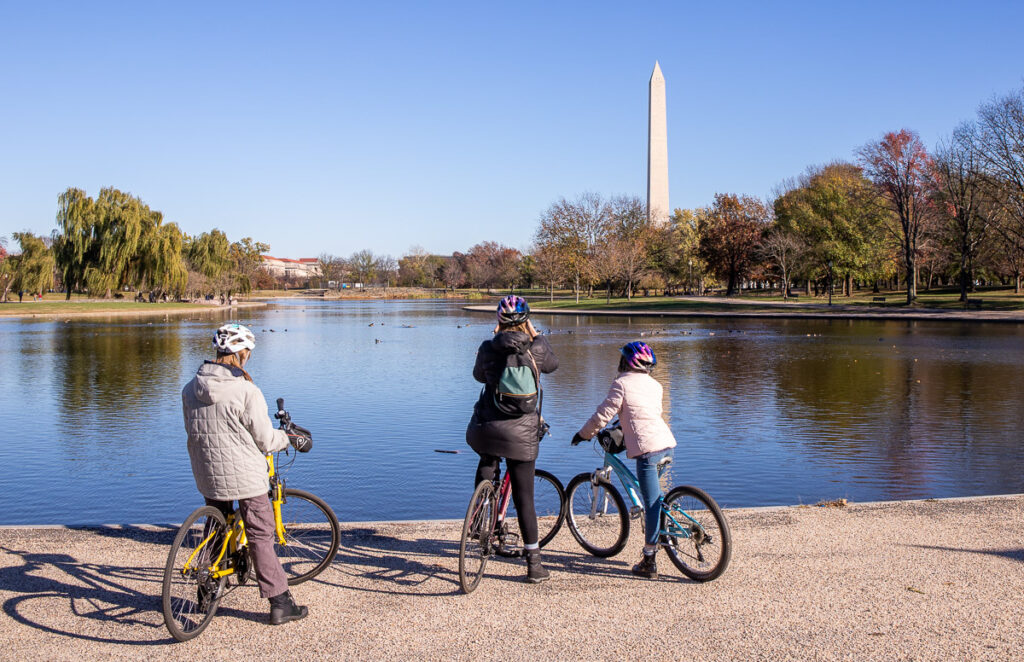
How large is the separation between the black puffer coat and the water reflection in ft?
11.1

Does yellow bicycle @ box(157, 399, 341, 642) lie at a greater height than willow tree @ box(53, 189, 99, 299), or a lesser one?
lesser

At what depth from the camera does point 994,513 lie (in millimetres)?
6516

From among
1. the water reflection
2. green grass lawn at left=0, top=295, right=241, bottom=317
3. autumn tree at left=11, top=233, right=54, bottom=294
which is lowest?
the water reflection

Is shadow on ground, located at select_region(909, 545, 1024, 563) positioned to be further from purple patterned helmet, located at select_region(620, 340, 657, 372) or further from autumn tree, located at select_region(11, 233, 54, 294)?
autumn tree, located at select_region(11, 233, 54, 294)

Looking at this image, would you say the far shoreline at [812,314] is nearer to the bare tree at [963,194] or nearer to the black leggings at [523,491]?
the bare tree at [963,194]

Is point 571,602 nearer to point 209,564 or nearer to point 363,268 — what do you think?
point 209,564

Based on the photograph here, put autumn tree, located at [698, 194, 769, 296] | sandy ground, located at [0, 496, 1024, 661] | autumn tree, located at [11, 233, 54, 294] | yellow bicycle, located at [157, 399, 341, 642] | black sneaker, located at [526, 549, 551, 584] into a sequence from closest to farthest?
sandy ground, located at [0, 496, 1024, 661] → yellow bicycle, located at [157, 399, 341, 642] → black sneaker, located at [526, 549, 551, 584] → autumn tree, located at [11, 233, 54, 294] → autumn tree, located at [698, 194, 769, 296]

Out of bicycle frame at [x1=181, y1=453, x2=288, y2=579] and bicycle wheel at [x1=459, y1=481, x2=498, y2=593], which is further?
bicycle wheel at [x1=459, y1=481, x2=498, y2=593]

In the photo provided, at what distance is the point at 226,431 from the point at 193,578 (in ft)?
2.68

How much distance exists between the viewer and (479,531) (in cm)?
514

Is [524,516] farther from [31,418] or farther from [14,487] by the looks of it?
[31,418]

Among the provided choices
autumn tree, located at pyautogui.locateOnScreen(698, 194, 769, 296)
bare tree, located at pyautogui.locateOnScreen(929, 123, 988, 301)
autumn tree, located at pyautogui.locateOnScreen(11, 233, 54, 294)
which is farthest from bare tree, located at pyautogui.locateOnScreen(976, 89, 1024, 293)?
autumn tree, located at pyautogui.locateOnScreen(11, 233, 54, 294)

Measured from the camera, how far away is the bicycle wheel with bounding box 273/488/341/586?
5.15 metres

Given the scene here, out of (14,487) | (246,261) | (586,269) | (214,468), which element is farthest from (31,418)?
(246,261)
